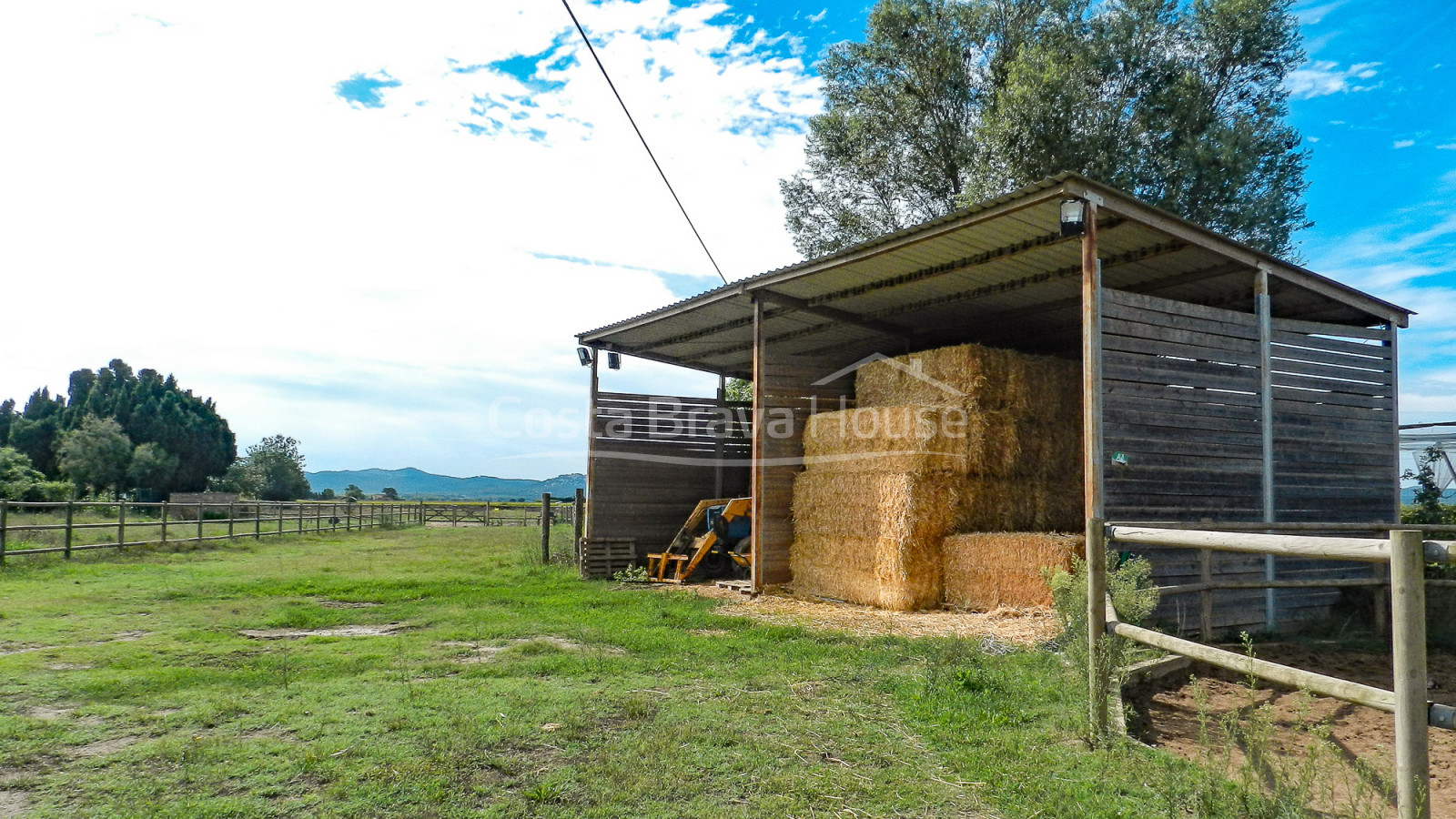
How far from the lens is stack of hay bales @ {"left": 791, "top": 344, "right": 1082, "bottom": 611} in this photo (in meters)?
9.44

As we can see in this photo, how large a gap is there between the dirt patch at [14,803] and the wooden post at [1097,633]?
4655 millimetres

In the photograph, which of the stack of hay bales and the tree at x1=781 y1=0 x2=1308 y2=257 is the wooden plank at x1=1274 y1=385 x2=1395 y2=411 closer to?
the stack of hay bales

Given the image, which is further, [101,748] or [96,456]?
[96,456]

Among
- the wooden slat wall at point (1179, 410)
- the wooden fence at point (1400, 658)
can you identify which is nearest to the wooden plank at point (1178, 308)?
the wooden slat wall at point (1179, 410)

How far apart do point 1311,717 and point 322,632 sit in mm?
7849

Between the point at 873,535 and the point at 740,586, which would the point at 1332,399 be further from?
the point at 740,586

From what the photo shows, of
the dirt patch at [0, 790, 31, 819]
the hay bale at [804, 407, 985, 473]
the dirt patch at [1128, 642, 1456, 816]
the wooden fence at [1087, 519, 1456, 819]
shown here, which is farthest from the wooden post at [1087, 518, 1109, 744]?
the hay bale at [804, 407, 985, 473]

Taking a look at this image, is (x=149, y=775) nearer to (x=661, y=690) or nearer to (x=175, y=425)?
(x=661, y=690)

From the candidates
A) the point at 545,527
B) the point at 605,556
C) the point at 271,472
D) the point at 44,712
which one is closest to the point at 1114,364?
the point at 44,712

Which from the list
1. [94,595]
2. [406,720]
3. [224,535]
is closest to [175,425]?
[224,535]

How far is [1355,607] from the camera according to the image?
875cm

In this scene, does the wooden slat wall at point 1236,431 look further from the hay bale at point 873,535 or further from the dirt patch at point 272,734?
the dirt patch at point 272,734

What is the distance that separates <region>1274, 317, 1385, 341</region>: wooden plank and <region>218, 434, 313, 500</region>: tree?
2139 inches

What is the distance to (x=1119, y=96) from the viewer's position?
18.6 m
